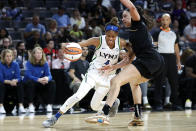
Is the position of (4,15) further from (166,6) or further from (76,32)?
(166,6)

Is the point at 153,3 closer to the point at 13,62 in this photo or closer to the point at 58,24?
the point at 58,24

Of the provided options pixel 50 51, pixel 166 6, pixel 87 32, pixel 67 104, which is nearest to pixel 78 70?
pixel 50 51

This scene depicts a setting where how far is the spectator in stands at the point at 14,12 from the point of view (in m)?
14.7

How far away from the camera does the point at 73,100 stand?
6.47 metres

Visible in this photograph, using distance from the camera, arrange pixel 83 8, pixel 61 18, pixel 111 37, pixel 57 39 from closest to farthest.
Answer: pixel 111 37 → pixel 57 39 → pixel 61 18 → pixel 83 8

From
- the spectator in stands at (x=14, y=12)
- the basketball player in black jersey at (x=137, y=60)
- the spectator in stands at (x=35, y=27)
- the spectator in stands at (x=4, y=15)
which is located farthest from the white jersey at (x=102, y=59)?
the spectator in stands at (x=14, y=12)

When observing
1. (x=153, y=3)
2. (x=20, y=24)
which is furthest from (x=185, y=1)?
(x=20, y=24)

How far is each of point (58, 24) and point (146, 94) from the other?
17.5 ft

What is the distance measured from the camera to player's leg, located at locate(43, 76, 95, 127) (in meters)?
6.32

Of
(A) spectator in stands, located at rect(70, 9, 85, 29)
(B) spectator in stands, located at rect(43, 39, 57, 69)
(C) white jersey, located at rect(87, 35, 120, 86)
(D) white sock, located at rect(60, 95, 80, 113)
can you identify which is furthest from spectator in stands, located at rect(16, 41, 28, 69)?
(D) white sock, located at rect(60, 95, 80, 113)

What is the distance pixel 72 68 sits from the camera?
34.9 feet

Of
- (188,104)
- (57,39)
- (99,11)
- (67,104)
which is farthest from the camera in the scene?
(99,11)

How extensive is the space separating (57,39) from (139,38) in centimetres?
684

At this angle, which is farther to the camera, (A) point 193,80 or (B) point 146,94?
(A) point 193,80
